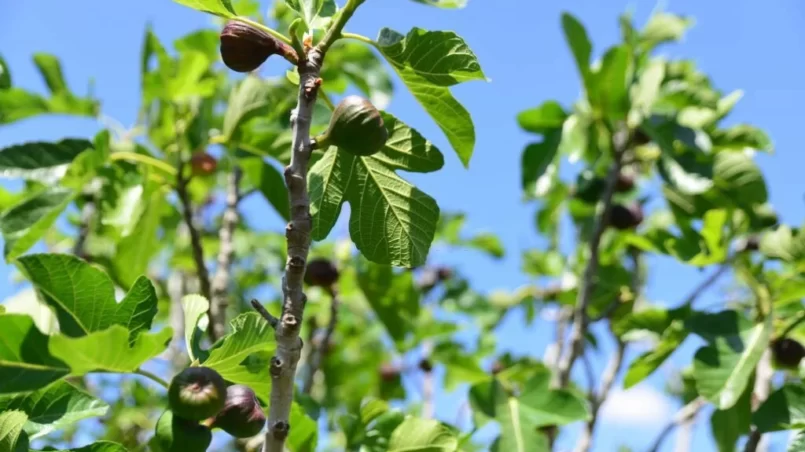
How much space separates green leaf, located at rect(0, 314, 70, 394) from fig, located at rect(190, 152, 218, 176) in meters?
1.82

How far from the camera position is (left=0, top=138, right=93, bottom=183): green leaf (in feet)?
7.43

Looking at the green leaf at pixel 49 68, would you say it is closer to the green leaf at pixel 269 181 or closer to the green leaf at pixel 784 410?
the green leaf at pixel 269 181

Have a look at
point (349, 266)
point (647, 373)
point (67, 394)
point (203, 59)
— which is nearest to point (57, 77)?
point (203, 59)

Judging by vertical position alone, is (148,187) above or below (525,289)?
above

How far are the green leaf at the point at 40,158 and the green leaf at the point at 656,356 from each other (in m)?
1.60

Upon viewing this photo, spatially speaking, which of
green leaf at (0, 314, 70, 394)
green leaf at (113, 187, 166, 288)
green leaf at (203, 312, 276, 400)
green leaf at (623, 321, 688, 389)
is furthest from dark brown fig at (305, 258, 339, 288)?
green leaf at (0, 314, 70, 394)

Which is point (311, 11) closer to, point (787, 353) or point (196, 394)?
point (196, 394)

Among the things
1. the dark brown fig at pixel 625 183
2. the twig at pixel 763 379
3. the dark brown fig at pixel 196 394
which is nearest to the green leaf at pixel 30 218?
the dark brown fig at pixel 196 394

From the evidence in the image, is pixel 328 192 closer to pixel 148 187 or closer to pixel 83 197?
pixel 148 187

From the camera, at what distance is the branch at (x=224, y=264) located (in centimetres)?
250

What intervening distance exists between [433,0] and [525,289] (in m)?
2.69

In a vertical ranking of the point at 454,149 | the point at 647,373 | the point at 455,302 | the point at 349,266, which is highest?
the point at 454,149

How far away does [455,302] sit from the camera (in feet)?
13.5

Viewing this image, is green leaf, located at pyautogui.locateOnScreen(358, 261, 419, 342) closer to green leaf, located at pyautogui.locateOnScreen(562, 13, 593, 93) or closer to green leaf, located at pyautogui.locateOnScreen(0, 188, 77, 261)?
green leaf, located at pyautogui.locateOnScreen(562, 13, 593, 93)
